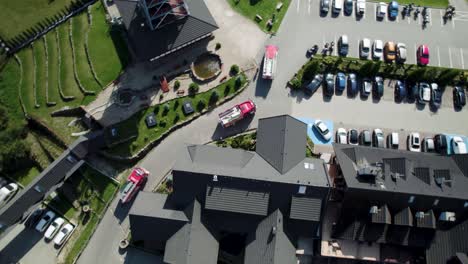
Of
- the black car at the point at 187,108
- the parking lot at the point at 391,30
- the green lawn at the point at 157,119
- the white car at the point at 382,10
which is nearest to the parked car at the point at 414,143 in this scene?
the parking lot at the point at 391,30

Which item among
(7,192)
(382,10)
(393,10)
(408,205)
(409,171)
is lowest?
(7,192)

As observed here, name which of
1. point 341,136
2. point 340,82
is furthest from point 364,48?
point 341,136

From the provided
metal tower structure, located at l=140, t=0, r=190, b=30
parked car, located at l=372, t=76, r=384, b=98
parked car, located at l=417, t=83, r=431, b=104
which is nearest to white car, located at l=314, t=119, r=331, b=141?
parked car, located at l=372, t=76, r=384, b=98

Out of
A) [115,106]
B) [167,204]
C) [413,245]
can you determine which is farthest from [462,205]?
[115,106]

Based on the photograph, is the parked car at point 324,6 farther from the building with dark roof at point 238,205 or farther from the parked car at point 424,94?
the building with dark roof at point 238,205

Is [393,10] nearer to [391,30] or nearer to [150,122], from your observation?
[391,30]

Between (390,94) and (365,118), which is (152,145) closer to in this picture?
(365,118)
